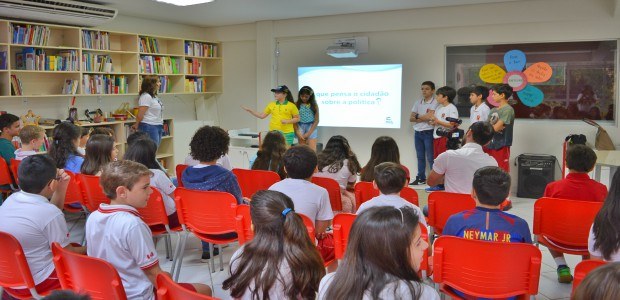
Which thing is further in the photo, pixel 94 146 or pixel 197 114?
pixel 197 114

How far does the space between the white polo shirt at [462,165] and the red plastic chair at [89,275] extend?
2678 millimetres

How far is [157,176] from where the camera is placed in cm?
359

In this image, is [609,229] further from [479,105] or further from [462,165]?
[479,105]

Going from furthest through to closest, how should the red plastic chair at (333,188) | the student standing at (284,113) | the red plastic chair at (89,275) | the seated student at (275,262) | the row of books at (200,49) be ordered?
the row of books at (200,49) → the student standing at (284,113) → the red plastic chair at (333,188) → the red plastic chair at (89,275) → the seated student at (275,262)

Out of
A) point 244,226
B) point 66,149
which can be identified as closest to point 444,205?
point 244,226

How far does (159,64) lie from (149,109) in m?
1.16

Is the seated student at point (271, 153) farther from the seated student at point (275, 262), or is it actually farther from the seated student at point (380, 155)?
the seated student at point (275, 262)

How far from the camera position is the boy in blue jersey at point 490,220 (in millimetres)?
2416

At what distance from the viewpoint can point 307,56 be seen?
8.38 metres

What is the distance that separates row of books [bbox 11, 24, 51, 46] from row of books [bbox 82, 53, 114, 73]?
0.56 m

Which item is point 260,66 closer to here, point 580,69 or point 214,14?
point 214,14

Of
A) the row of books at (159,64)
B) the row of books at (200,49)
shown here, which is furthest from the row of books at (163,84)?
the row of books at (200,49)

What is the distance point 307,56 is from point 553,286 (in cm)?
570

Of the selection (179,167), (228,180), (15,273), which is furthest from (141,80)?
(15,273)
